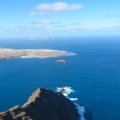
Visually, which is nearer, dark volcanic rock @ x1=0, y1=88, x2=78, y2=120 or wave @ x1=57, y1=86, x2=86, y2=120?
dark volcanic rock @ x1=0, y1=88, x2=78, y2=120

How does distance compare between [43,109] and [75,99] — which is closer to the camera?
[43,109]

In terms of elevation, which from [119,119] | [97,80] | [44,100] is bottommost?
[119,119]

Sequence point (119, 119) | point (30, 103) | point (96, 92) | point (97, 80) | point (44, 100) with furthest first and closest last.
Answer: point (97, 80) < point (96, 92) < point (119, 119) < point (44, 100) < point (30, 103)

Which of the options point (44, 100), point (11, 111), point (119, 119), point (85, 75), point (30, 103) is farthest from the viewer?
point (85, 75)

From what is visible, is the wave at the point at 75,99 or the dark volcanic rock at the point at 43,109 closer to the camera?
the dark volcanic rock at the point at 43,109

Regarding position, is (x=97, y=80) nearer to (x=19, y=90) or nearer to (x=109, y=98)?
(x=109, y=98)

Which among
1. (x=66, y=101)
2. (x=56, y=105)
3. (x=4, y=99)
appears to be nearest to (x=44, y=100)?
(x=56, y=105)

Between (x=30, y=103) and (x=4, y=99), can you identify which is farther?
(x=4, y=99)

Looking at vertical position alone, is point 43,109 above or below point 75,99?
below
